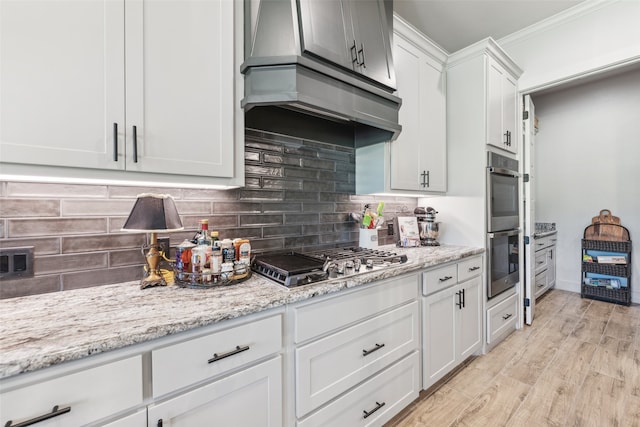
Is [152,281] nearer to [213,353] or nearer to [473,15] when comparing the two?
[213,353]

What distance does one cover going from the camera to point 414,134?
2197 mm

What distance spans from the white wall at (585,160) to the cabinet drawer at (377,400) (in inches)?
152

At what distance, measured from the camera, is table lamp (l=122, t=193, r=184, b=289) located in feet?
3.68

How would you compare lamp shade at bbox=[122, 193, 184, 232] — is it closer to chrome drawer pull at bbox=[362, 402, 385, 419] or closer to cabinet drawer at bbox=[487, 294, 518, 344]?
chrome drawer pull at bbox=[362, 402, 385, 419]

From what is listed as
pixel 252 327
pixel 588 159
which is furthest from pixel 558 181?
pixel 252 327

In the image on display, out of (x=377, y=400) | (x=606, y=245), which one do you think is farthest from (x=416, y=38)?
(x=606, y=245)

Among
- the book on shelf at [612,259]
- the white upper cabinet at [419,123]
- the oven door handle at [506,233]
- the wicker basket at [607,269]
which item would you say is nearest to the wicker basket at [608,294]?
the wicker basket at [607,269]

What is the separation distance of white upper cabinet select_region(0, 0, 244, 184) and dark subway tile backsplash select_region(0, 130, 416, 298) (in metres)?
0.33

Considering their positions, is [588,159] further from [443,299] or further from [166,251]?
[166,251]

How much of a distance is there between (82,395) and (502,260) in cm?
285

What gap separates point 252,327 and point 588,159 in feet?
16.6

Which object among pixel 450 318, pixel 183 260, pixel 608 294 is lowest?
pixel 608 294

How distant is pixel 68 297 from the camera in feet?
3.49

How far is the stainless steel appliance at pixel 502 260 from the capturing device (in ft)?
7.65
